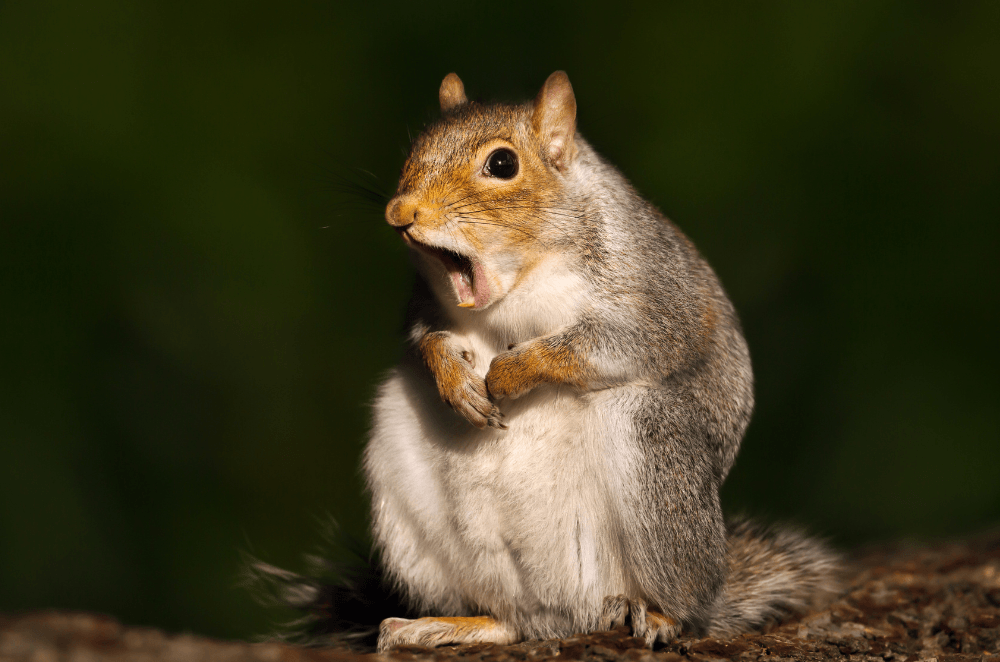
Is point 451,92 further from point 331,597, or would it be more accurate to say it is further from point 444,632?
point 331,597

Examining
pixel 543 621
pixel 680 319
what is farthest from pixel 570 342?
pixel 543 621

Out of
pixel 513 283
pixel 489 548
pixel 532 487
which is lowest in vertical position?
pixel 489 548

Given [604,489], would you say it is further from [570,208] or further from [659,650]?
[570,208]

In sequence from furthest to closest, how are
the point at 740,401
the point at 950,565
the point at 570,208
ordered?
the point at 950,565 < the point at 740,401 < the point at 570,208

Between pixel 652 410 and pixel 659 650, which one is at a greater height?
pixel 652 410

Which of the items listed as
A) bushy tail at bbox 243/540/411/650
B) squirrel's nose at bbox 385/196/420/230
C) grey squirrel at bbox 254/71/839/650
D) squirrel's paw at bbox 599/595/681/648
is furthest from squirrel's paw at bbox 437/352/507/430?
bushy tail at bbox 243/540/411/650

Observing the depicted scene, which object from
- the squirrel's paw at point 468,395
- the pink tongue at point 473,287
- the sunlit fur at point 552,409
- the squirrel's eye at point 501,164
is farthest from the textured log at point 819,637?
the squirrel's eye at point 501,164

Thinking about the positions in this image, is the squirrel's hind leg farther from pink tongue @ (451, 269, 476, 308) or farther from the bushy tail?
pink tongue @ (451, 269, 476, 308)
